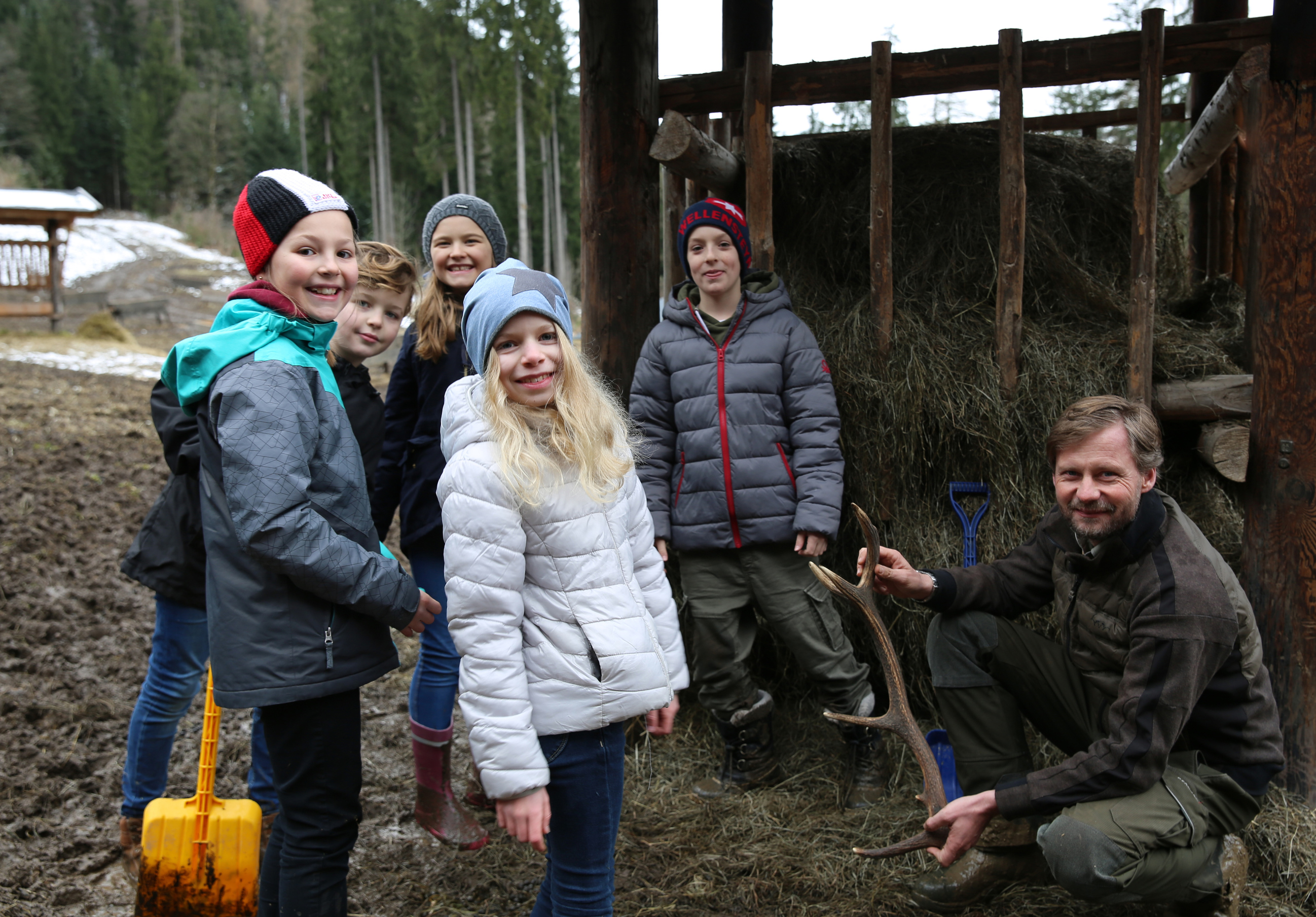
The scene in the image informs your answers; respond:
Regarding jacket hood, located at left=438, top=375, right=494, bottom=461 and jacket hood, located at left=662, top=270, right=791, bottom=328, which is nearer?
jacket hood, located at left=438, top=375, right=494, bottom=461

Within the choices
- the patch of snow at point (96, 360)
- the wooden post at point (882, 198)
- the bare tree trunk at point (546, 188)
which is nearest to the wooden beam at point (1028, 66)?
the wooden post at point (882, 198)

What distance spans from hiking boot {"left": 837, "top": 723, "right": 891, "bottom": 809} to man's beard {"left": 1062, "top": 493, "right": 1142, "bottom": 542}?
1.14 meters

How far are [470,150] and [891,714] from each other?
29672 mm

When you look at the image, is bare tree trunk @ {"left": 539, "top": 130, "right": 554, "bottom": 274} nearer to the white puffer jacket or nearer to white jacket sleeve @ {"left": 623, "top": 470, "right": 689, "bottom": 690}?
white jacket sleeve @ {"left": 623, "top": 470, "right": 689, "bottom": 690}

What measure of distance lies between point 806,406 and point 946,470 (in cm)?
61

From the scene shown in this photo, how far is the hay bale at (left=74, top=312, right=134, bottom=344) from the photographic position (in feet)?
46.2

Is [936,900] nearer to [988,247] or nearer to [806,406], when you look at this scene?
[806,406]

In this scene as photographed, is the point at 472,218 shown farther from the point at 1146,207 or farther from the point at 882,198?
the point at 1146,207

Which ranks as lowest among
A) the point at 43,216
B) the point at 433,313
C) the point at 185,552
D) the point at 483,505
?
the point at 185,552

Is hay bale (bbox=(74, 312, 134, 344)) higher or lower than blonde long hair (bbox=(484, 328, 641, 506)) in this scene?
higher

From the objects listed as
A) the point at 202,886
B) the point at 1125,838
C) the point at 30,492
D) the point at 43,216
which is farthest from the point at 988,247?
the point at 43,216

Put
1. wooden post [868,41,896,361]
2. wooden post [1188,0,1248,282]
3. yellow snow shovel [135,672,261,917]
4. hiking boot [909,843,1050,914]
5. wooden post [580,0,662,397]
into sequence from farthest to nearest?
wooden post [1188,0,1248,282]
wooden post [580,0,662,397]
wooden post [868,41,896,361]
hiking boot [909,843,1050,914]
yellow snow shovel [135,672,261,917]

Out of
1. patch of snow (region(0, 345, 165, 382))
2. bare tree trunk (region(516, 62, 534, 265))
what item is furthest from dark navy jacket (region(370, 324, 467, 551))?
bare tree trunk (region(516, 62, 534, 265))

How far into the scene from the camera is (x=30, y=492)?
6012 millimetres
